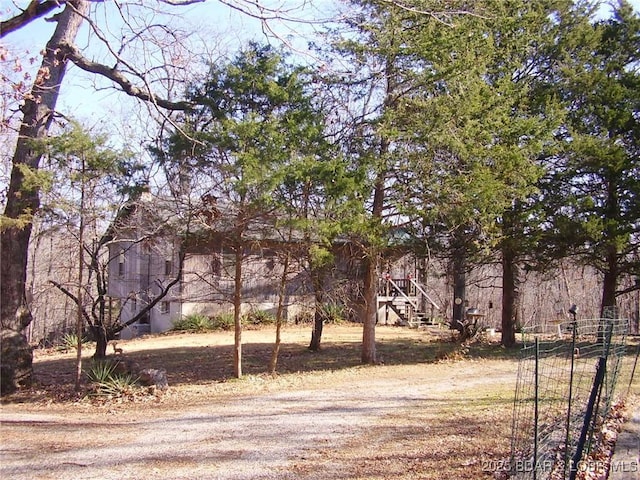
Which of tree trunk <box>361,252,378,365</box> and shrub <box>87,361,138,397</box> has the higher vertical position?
tree trunk <box>361,252,378,365</box>

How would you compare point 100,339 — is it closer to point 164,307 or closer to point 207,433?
point 207,433

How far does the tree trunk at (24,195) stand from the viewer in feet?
36.3

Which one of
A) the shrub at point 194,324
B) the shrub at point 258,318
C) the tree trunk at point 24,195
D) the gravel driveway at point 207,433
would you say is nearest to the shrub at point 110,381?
the gravel driveway at point 207,433

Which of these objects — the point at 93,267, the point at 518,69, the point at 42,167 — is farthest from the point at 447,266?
the point at 42,167

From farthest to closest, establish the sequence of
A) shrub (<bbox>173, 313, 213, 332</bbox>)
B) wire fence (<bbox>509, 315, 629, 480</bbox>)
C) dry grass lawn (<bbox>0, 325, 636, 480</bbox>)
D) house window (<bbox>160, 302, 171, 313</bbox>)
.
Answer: house window (<bbox>160, 302, 171, 313</bbox>), shrub (<bbox>173, 313, 213, 332</bbox>), dry grass lawn (<bbox>0, 325, 636, 480</bbox>), wire fence (<bbox>509, 315, 629, 480</bbox>)

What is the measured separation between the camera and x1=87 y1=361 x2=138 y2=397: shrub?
1059 centimetres

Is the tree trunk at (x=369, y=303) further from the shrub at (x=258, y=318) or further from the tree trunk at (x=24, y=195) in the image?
the shrub at (x=258, y=318)

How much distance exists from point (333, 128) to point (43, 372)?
29.7 feet

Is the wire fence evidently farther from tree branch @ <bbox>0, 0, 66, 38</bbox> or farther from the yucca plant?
the yucca plant

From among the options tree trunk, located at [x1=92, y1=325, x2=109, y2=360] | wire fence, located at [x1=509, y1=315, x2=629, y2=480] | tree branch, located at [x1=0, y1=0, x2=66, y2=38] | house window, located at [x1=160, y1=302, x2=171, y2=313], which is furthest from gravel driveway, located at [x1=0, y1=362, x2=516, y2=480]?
house window, located at [x1=160, y1=302, x2=171, y2=313]

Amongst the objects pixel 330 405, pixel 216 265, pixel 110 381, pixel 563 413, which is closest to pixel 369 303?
pixel 216 265

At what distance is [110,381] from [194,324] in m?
13.1

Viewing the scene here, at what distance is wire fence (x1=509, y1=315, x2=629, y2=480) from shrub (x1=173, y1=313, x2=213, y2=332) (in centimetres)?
1748

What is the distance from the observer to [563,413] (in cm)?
663
